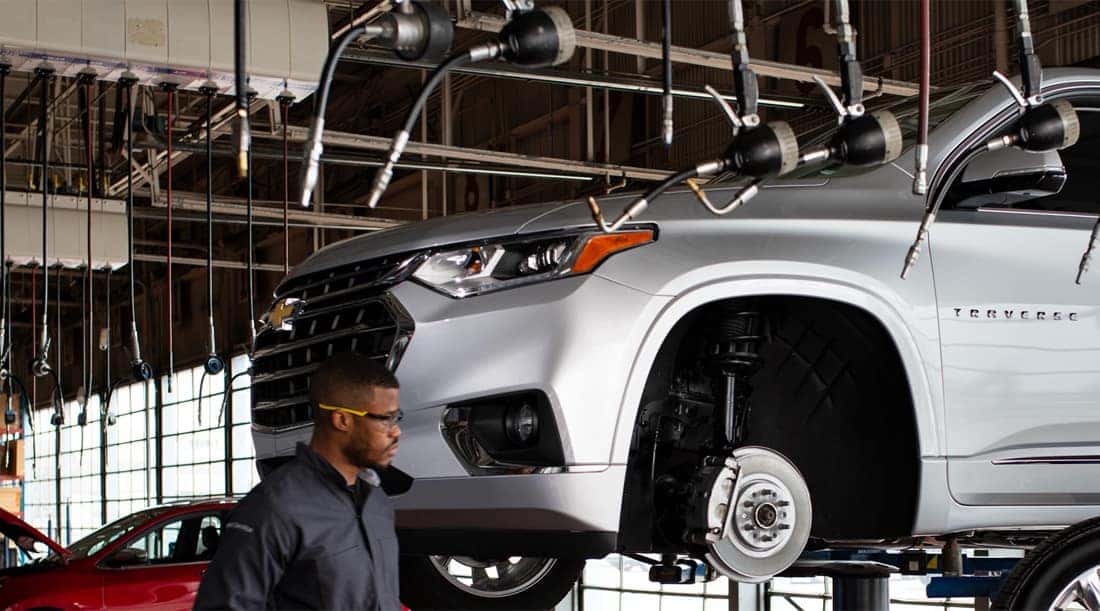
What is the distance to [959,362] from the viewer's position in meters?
3.67

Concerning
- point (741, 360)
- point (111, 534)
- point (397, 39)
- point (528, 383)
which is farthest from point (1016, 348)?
point (111, 534)

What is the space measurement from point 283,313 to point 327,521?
1367 millimetres

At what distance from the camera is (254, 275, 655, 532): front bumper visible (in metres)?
3.33

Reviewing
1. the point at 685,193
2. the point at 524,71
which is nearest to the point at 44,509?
the point at 524,71

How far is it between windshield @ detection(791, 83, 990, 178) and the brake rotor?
0.75 metres

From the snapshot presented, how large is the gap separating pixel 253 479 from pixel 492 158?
11801 mm

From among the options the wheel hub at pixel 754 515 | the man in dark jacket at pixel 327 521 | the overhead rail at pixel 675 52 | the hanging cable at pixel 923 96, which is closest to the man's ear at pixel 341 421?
the man in dark jacket at pixel 327 521

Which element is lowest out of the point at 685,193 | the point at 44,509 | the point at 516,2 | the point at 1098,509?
the point at 44,509

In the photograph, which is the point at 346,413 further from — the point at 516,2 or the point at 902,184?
the point at 902,184

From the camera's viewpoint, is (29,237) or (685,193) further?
(29,237)

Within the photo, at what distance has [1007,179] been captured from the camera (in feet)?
12.1

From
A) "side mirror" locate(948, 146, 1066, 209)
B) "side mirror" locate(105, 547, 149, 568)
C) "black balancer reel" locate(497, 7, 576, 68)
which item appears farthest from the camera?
"side mirror" locate(105, 547, 149, 568)

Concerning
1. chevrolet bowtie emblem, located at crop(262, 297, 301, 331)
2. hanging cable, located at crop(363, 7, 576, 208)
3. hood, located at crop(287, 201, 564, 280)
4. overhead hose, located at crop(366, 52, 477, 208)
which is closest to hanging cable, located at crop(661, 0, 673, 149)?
hanging cable, located at crop(363, 7, 576, 208)

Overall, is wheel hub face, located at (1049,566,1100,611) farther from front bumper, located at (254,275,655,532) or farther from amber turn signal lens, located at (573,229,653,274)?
amber turn signal lens, located at (573,229,653,274)
